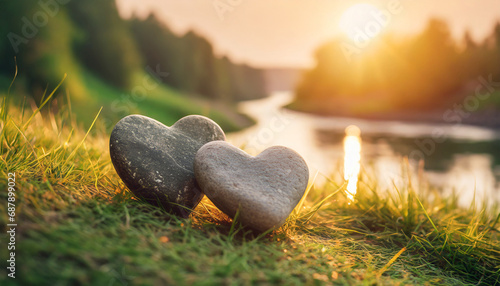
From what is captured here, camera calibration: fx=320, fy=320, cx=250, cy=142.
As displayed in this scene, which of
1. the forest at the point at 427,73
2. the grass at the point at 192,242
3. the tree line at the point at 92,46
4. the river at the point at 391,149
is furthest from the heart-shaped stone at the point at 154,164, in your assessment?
the forest at the point at 427,73

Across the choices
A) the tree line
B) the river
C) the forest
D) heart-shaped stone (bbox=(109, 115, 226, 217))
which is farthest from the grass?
the forest

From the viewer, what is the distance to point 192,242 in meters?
1.84

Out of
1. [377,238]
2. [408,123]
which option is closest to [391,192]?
[377,238]

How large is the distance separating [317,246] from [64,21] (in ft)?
66.7

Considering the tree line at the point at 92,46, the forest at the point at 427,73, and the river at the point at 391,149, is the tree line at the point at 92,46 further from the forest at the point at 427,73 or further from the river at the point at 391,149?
the forest at the point at 427,73

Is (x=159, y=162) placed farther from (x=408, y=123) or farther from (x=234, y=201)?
(x=408, y=123)

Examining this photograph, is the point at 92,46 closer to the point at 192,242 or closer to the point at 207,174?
the point at 207,174

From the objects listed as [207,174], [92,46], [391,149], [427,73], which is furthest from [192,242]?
[427,73]

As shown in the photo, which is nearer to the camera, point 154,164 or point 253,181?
point 253,181

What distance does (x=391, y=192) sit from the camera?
3.36 m

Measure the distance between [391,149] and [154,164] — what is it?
58.2ft

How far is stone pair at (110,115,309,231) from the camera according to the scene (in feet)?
7.02

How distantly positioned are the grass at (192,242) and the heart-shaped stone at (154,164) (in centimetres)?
12

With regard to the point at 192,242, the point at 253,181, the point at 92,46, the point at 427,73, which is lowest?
the point at 192,242
